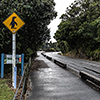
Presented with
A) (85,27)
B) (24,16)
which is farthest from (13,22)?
(85,27)

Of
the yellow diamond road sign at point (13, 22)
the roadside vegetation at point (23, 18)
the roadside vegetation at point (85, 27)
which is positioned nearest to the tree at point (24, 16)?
the roadside vegetation at point (23, 18)

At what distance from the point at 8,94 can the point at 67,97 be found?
2.51 metres

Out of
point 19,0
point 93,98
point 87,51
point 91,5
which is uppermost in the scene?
point 91,5

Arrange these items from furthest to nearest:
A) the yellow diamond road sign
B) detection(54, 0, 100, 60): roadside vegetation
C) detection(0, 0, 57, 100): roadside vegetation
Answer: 1. detection(54, 0, 100, 60): roadside vegetation
2. detection(0, 0, 57, 100): roadside vegetation
3. the yellow diamond road sign

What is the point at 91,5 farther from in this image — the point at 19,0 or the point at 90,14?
the point at 19,0

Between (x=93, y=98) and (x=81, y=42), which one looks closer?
(x=93, y=98)

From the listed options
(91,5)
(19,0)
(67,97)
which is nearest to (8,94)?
(67,97)

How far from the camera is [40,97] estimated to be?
4230 mm

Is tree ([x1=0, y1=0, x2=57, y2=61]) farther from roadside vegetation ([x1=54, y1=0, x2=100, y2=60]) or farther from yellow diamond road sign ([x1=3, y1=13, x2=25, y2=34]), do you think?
roadside vegetation ([x1=54, y1=0, x2=100, y2=60])

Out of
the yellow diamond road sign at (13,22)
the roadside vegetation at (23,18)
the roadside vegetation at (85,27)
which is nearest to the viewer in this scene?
the yellow diamond road sign at (13,22)

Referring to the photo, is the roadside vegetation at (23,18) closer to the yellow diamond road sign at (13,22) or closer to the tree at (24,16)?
the tree at (24,16)

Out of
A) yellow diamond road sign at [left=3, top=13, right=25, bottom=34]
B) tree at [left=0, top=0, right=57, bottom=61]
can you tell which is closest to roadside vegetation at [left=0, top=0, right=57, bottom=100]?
tree at [left=0, top=0, right=57, bottom=61]

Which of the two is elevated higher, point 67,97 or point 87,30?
point 87,30

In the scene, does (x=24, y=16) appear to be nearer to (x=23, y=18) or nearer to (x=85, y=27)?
(x=23, y=18)
